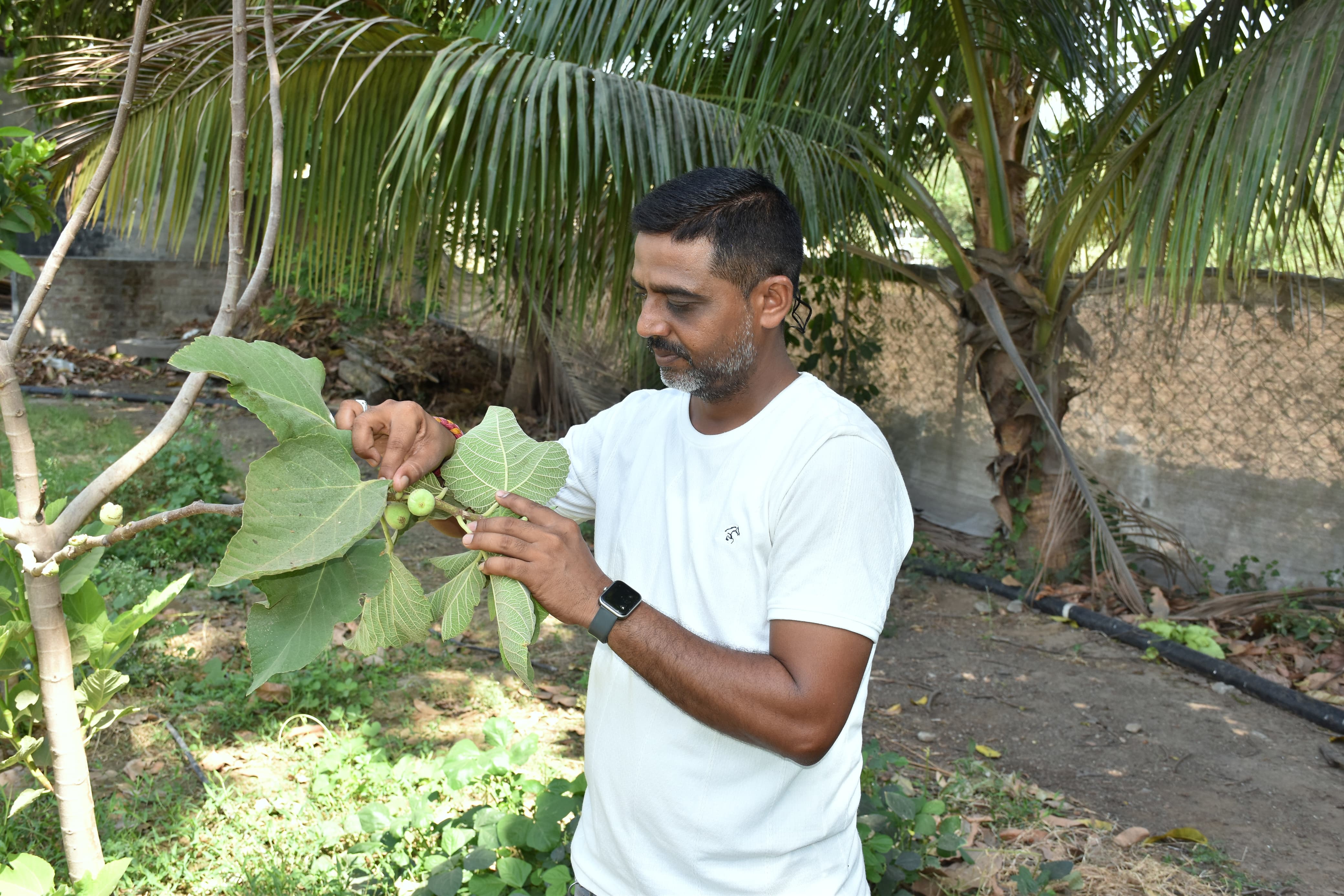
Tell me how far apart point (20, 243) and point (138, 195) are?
9.82 m

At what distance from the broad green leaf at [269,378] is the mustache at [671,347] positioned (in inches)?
19.3

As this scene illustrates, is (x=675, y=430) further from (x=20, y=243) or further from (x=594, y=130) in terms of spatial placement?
(x=20, y=243)

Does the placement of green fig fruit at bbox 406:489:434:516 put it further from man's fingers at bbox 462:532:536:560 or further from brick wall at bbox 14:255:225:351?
brick wall at bbox 14:255:225:351

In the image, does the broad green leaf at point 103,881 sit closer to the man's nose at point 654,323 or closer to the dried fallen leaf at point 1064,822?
the man's nose at point 654,323

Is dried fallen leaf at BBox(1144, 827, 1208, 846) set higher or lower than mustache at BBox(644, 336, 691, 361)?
lower

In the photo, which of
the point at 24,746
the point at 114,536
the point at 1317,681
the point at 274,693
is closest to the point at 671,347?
the point at 114,536

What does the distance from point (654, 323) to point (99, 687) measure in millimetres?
1498

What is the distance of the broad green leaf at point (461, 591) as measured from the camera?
4.54 ft

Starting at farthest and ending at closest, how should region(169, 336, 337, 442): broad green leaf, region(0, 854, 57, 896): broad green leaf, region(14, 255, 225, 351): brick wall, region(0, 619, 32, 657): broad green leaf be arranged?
region(14, 255, 225, 351): brick wall → region(0, 619, 32, 657): broad green leaf → region(0, 854, 57, 896): broad green leaf → region(169, 336, 337, 442): broad green leaf

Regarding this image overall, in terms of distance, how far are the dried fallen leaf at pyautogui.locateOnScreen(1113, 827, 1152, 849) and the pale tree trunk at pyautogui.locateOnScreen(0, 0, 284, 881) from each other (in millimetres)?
2596

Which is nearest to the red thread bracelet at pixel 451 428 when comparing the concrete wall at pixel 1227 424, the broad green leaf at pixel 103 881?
the broad green leaf at pixel 103 881

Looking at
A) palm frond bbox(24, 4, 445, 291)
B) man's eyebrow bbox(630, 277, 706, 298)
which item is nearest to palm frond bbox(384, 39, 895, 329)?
palm frond bbox(24, 4, 445, 291)

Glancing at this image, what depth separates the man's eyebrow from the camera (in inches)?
60.4

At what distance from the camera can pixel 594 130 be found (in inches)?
132
